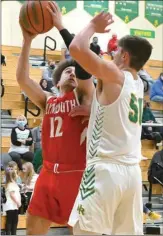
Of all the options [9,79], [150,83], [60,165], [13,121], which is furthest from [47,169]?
[150,83]

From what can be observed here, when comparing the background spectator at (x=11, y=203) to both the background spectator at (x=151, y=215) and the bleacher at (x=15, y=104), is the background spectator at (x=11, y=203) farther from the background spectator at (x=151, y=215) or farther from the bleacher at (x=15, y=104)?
the background spectator at (x=151, y=215)

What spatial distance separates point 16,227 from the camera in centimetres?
579

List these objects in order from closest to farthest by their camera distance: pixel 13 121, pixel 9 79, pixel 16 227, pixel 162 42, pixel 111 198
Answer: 1. pixel 111 198
2. pixel 16 227
3. pixel 13 121
4. pixel 9 79
5. pixel 162 42

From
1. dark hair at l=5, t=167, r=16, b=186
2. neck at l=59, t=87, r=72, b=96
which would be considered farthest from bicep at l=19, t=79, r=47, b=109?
dark hair at l=5, t=167, r=16, b=186

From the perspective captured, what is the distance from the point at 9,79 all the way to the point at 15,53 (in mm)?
1494

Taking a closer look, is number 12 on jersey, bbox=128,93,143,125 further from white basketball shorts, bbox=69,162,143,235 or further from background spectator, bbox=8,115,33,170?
background spectator, bbox=8,115,33,170

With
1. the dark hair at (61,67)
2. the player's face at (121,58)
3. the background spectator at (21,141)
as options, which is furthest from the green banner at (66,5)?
the player's face at (121,58)

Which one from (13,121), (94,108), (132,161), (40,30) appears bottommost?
(13,121)

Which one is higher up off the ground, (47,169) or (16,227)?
(47,169)

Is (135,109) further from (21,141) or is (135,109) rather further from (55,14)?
(21,141)

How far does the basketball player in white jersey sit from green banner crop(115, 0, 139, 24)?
10.3m

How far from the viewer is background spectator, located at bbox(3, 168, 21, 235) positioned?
5707 mm

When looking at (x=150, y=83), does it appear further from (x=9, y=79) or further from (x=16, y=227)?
(x=16, y=227)

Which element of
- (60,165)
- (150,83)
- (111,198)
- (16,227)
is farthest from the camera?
(150,83)
